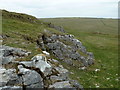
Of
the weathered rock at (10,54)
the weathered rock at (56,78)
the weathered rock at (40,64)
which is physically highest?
the weathered rock at (10,54)

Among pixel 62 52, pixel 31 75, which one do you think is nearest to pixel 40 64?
pixel 31 75

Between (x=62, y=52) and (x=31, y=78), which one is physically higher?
(x=62, y=52)

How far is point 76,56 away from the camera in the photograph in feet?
81.9

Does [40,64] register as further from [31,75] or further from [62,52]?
[62,52]

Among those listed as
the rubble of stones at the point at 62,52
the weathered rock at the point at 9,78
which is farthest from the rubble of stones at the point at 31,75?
the rubble of stones at the point at 62,52

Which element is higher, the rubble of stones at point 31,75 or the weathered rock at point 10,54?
the weathered rock at point 10,54

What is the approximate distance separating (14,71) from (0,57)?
9.98 feet

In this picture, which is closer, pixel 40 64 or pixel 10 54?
pixel 40 64

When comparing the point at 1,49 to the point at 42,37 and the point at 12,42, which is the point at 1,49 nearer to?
the point at 12,42

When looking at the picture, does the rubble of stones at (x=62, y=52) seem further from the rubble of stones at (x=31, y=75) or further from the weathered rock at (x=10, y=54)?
the rubble of stones at (x=31, y=75)

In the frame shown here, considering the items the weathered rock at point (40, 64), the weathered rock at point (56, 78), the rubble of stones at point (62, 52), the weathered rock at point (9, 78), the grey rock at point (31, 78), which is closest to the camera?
the weathered rock at point (9, 78)

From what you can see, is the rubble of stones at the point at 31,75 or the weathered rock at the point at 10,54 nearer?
the rubble of stones at the point at 31,75

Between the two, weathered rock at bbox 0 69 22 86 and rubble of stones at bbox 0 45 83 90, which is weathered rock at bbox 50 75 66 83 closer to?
rubble of stones at bbox 0 45 83 90

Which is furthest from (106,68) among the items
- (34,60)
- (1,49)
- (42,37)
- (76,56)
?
(1,49)
